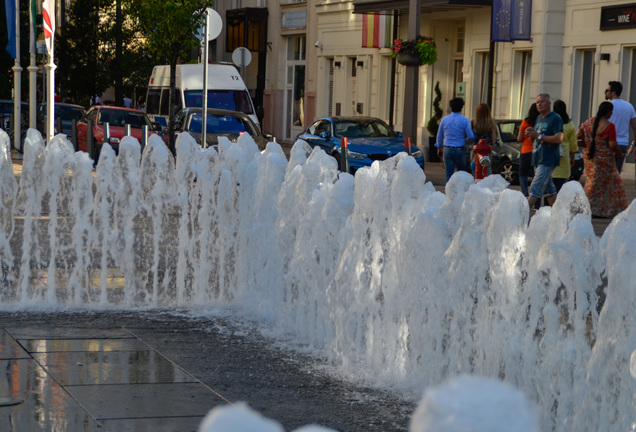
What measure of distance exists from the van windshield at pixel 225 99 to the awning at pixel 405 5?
5535 mm

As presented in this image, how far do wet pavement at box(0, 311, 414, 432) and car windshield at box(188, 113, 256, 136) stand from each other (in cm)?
1482

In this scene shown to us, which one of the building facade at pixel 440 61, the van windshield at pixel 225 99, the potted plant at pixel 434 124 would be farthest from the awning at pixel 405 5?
the van windshield at pixel 225 99

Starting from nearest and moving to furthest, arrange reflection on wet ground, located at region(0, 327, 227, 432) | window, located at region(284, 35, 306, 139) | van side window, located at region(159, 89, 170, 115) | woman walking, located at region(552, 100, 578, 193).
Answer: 1. reflection on wet ground, located at region(0, 327, 227, 432)
2. woman walking, located at region(552, 100, 578, 193)
3. van side window, located at region(159, 89, 170, 115)
4. window, located at region(284, 35, 306, 139)

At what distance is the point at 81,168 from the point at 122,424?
13.5 feet

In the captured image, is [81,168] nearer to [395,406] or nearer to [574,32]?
[395,406]

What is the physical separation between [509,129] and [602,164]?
8530 millimetres

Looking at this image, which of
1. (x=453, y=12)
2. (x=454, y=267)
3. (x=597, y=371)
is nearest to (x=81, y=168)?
(x=454, y=267)

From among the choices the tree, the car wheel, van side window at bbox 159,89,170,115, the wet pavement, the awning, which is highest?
the awning

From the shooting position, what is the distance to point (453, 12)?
106 feet

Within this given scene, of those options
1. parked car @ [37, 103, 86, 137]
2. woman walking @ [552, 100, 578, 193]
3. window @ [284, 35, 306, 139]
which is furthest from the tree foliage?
woman walking @ [552, 100, 578, 193]

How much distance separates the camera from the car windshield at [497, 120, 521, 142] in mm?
22797

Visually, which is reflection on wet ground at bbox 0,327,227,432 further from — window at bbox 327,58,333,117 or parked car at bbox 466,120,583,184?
window at bbox 327,58,333,117

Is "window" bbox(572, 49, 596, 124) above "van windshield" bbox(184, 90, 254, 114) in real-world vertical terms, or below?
above

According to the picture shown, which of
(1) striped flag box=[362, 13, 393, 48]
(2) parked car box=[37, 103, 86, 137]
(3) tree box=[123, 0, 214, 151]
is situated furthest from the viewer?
(1) striped flag box=[362, 13, 393, 48]
